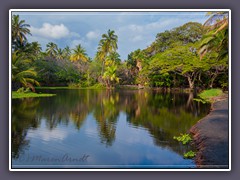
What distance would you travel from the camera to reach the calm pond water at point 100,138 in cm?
533

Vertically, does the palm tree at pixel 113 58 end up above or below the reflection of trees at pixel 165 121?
above

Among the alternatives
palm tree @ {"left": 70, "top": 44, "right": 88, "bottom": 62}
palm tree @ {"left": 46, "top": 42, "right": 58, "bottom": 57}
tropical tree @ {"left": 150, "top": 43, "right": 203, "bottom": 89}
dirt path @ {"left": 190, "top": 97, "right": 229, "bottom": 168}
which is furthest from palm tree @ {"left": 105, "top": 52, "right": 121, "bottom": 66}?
tropical tree @ {"left": 150, "top": 43, "right": 203, "bottom": 89}

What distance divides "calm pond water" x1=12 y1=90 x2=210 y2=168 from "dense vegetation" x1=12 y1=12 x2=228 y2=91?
1.77 meters

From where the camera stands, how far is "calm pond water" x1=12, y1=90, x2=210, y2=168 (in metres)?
5.33

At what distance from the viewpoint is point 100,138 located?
23.2 feet

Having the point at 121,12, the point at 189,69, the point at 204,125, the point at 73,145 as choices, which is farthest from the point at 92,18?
the point at 189,69

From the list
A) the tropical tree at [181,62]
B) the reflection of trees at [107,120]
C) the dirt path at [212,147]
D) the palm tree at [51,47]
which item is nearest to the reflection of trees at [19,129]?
the palm tree at [51,47]

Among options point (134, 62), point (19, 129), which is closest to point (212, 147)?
point (19, 129)

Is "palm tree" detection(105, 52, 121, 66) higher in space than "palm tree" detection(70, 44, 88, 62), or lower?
higher

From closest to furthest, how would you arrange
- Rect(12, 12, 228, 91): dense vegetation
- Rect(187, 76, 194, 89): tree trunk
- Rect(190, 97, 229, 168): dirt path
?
Rect(190, 97, 229, 168): dirt path → Rect(12, 12, 228, 91): dense vegetation → Rect(187, 76, 194, 89): tree trunk

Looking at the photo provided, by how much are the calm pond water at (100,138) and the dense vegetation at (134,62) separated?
5.82 ft

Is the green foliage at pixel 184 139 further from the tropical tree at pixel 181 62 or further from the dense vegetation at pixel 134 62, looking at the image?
the tropical tree at pixel 181 62

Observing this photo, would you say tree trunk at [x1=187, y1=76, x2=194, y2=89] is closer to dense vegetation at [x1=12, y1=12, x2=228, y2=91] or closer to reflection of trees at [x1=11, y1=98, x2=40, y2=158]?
dense vegetation at [x1=12, y1=12, x2=228, y2=91]

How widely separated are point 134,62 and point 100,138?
1065cm
